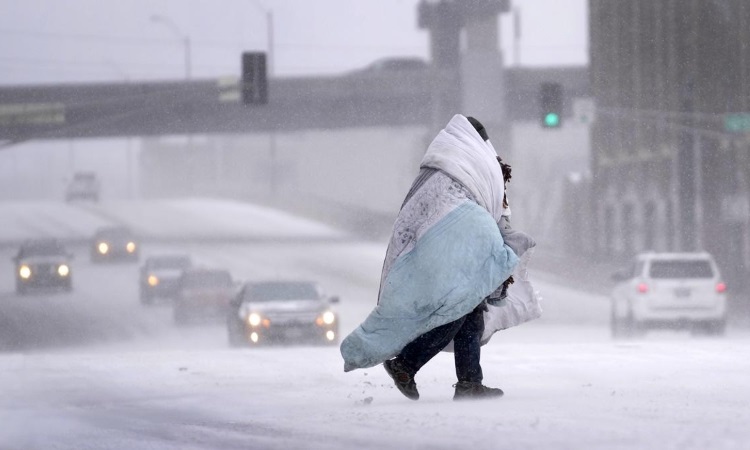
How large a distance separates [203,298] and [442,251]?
27643mm

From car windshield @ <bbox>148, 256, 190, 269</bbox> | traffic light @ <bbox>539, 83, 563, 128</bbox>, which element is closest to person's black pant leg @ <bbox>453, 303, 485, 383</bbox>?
traffic light @ <bbox>539, 83, 563, 128</bbox>

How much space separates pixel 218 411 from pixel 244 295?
698 inches

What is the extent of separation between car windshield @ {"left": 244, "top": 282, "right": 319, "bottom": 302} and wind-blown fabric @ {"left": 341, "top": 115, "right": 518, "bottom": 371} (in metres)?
17.2

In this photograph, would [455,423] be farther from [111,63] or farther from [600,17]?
[600,17]

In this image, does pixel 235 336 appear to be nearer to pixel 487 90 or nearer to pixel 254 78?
pixel 254 78

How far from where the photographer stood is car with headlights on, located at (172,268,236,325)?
113 feet

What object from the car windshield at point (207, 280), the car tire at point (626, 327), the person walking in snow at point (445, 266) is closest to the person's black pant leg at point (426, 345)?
the person walking in snow at point (445, 266)

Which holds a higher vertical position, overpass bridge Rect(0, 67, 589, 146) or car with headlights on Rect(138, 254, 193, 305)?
overpass bridge Rect(0, 67, 589, 146)

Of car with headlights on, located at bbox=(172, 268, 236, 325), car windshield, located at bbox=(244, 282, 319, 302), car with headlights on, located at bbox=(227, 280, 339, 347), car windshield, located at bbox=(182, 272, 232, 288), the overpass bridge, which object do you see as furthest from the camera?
the overpass bridge

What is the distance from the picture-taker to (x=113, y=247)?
57.7m

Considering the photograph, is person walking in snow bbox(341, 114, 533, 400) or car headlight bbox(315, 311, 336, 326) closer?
person walking in snow bbox(341, 114, 533, 400)

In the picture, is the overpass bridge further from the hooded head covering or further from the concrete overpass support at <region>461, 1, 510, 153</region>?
the hooded head covering

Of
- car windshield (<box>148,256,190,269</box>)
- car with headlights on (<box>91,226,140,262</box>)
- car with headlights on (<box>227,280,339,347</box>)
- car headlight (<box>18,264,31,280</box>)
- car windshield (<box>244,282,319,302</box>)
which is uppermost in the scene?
car windshield (<box>244,282,319,302</box>)

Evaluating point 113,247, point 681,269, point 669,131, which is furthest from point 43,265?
point 669,131
